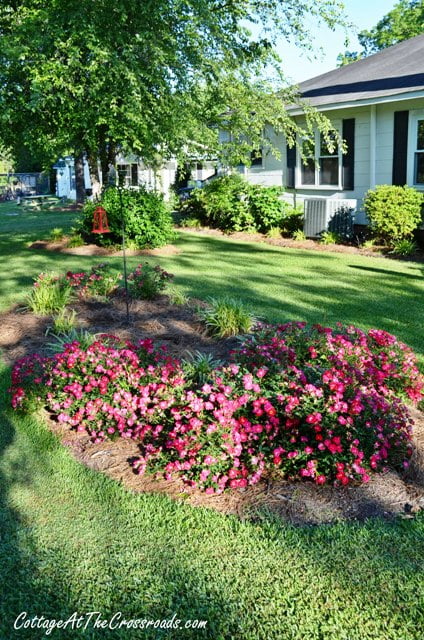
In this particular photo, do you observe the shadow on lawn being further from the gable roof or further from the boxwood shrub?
the boxwood shrub

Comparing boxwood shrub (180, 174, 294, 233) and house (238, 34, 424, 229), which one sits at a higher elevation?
house (238, 34, 424, 229)

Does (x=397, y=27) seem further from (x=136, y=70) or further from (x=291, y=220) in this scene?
(x=136, y=70)

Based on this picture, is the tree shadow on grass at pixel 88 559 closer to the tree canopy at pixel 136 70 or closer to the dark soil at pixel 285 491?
the dark soil at pixel 285 491

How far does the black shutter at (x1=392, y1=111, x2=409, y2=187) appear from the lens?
1207cm

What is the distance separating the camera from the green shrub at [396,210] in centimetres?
1141

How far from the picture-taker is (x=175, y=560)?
2.82m

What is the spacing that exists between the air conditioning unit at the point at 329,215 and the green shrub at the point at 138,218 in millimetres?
3310

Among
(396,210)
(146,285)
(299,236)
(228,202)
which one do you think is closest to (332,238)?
(299,236)

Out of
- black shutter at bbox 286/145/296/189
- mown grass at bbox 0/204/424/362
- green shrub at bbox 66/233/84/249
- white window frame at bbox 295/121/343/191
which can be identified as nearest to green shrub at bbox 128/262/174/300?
mown grass at bbox 0/204/424/362

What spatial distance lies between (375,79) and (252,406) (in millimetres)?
12111

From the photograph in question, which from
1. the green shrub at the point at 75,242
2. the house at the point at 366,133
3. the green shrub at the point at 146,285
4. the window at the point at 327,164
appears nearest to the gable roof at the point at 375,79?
the house at the point at 366,133

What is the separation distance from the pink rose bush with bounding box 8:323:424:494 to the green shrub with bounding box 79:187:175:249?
25.7 ft

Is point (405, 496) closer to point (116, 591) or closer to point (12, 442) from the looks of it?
point (116, 591)

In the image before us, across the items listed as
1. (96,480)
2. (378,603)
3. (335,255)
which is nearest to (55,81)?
(335,255)
